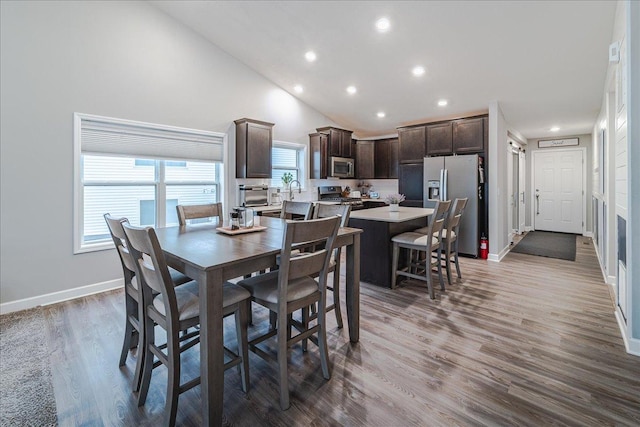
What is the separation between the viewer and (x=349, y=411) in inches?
64.7

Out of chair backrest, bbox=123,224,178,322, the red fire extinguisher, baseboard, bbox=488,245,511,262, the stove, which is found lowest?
baseboard, bbox=488,245,511,262

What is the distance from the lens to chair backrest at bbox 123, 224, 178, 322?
141cm

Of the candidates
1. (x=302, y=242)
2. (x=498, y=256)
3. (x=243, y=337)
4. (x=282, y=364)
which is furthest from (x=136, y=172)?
(x=498, y=256)

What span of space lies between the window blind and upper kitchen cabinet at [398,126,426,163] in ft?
10.8

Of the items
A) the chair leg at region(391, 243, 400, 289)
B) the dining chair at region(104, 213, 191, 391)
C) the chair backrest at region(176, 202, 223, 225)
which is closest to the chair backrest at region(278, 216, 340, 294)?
the dining chair at region(104, 213, 191, 391)

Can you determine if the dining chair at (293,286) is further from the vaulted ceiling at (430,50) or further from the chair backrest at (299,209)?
the vaulted ceiling at (430,50)

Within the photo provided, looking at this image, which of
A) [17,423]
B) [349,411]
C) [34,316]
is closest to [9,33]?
[34,316]

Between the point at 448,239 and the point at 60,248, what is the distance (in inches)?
173

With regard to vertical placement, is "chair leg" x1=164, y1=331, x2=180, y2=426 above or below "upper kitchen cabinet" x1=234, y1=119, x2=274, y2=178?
below

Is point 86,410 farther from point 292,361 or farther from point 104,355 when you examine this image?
point 292,361

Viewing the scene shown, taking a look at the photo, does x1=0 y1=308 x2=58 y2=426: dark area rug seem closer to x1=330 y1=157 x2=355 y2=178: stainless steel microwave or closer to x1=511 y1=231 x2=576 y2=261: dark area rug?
x1=330 y1=157 x2=355 y2=178: stainless steel microwave

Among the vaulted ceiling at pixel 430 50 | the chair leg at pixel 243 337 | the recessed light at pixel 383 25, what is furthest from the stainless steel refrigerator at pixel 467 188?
the chair leg at pixel 243 337

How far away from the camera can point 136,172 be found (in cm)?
398

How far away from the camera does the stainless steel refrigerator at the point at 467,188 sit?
15.9ft
